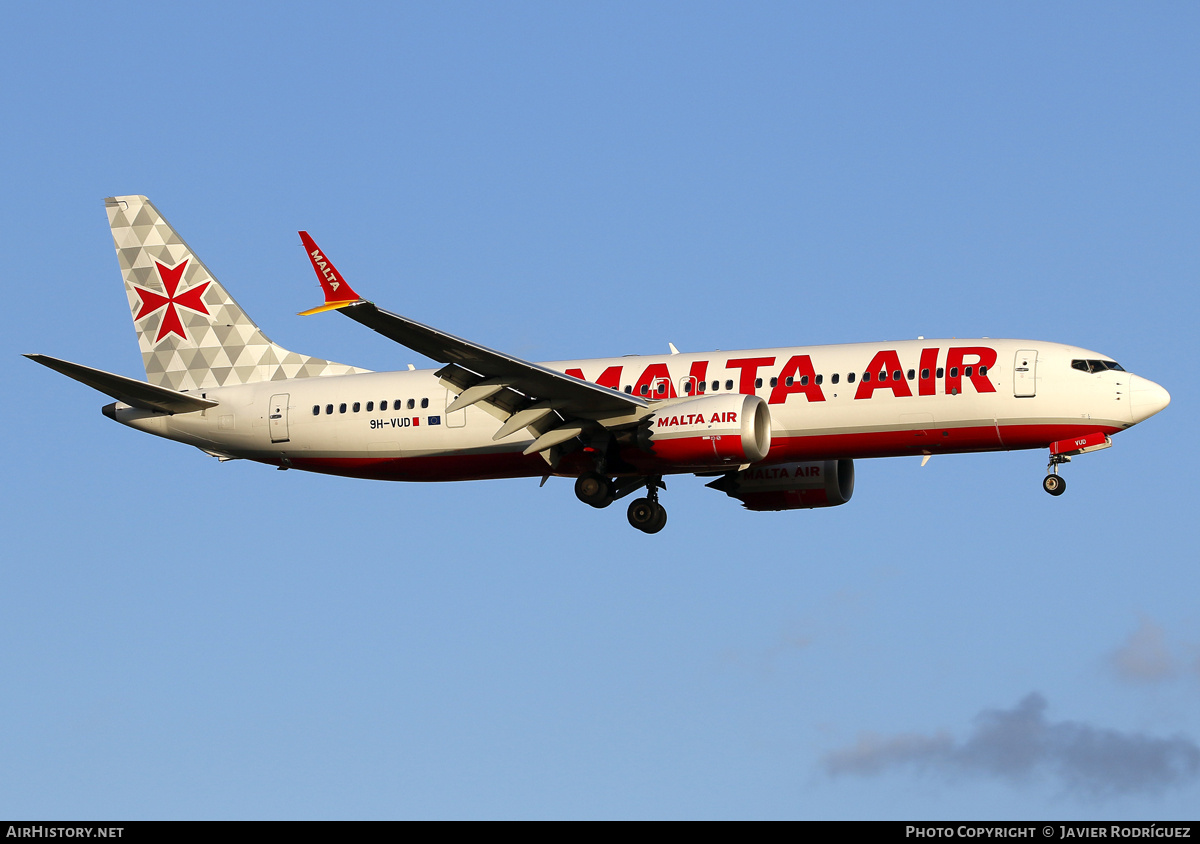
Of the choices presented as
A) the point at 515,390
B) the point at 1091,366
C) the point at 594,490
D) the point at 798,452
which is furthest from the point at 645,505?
the point at 1091,366

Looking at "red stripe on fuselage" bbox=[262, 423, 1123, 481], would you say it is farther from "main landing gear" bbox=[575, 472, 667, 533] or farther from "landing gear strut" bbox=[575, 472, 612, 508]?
"main landing gear" bbox=[575, 472, 667, 533]

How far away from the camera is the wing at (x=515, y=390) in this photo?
40.2m

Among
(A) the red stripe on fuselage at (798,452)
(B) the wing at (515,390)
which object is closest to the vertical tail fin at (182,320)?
(A) the red stripe on fuselage at (798,452)

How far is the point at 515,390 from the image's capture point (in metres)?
44.2

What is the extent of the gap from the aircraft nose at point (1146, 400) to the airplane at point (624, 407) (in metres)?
0.04

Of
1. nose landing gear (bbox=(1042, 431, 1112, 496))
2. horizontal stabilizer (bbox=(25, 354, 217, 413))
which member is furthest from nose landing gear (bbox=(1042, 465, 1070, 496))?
horizontal stabilizer (bbox=(25, 354, 217, 413))

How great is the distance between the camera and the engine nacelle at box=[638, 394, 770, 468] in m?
42.9

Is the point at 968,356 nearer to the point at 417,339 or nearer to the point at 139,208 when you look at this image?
the point at 417,339

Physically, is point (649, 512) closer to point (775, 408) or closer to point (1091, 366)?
point (775, 408)

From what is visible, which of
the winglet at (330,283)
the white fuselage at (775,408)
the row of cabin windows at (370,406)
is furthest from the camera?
the row of cabin windows at (370,406)

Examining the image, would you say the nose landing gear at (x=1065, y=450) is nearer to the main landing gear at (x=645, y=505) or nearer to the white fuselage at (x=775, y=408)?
the white fuselage at (x=775, y=408)

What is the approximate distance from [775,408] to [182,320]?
64.7ft

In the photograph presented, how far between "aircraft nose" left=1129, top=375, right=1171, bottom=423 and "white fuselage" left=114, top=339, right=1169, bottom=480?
1.0 inches
